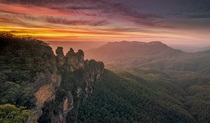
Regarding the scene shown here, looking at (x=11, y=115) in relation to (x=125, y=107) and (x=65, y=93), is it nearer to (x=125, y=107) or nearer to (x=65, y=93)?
(x=65, y=93)

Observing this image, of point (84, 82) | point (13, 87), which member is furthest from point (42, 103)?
point (84, 82)

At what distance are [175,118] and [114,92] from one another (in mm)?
48384

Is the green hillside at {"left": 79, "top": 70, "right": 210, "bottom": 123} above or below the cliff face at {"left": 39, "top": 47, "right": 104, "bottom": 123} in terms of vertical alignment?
below

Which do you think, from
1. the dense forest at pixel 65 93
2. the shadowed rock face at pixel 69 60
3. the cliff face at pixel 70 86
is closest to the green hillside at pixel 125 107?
the dense forest at pixel 65 93

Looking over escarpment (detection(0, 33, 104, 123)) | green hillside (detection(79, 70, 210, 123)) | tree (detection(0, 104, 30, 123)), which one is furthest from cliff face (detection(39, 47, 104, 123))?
tree (detection(0, 104, 30, 123))

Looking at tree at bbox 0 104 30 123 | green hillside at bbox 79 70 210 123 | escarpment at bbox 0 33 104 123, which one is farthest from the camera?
green hillside at bbox 79 70 210 123

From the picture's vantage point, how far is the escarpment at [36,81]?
37.9 meters

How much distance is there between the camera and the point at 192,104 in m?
157

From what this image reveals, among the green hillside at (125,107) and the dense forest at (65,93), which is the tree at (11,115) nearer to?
the dense forest at (65,93)

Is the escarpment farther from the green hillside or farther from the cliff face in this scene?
the green hillside

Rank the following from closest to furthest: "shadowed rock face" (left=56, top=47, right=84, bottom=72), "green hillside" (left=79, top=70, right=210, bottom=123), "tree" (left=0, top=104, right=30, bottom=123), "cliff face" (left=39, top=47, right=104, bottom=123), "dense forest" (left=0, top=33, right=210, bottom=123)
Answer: "tree" (left=0, top=104, right=30, bottom=123), "dense forest" (left=0, top=33, right=210, bottom=123), "cliff face" (left=39, top=47, right=104, bottom=123), "shadowed rock face" (left=56, top=47, right=84, bottom=72), "green hillside" (left=79, top=70, right=210, bottom=123)

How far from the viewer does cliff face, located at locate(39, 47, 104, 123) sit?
54725 mm

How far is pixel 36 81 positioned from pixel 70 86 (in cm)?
3055

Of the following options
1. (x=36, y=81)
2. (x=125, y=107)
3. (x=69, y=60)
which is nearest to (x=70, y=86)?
(x=69, y=60)
